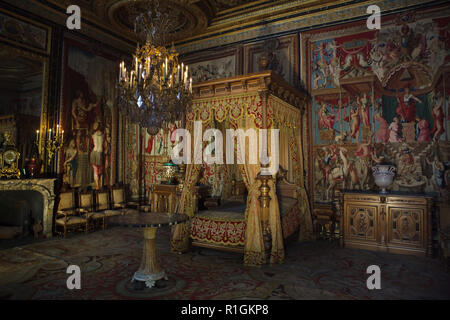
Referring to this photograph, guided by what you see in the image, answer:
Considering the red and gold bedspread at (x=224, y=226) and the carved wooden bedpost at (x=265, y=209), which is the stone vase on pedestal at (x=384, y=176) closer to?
the red and gold bedspread at (x=224, y=226)

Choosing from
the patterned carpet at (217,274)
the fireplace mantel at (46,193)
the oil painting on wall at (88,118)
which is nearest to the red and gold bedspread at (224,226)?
the patterned carpet at (217,274)

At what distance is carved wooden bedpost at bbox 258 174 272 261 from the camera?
5.08 metres

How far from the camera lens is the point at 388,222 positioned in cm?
584

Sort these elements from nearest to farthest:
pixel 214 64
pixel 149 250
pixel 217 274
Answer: pixel 149 250 → pixel 217 274 → pixel 214 64

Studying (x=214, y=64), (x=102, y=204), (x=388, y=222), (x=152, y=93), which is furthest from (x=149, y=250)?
(x=214, y=64)

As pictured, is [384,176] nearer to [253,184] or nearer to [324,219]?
[324,219]

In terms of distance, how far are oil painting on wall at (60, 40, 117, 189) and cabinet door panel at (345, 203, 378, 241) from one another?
6.64m

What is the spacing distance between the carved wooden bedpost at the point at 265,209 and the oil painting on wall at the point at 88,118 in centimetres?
535

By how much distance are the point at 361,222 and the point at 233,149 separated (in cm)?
369

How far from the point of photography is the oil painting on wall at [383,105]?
6.04m

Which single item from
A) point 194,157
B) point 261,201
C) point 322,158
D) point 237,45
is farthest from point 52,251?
point 237,45

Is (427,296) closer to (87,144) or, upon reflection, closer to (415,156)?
(415,156)

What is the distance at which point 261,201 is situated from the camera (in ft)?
16.8

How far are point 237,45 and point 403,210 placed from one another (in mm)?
6009
